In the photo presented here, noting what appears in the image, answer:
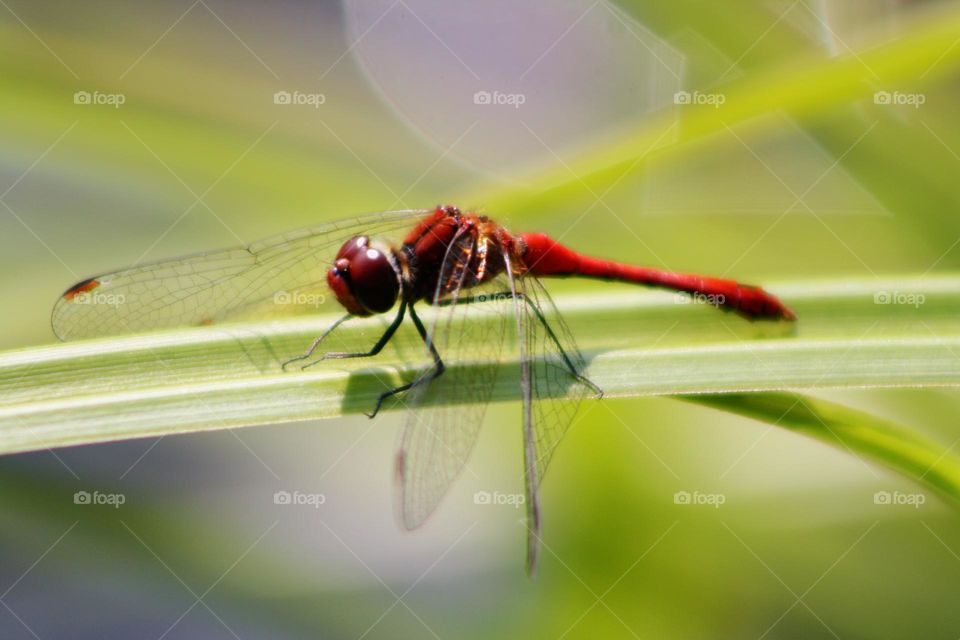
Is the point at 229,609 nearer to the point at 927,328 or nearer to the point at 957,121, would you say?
the point at 927,328

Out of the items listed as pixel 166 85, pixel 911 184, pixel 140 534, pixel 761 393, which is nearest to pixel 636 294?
pixel 761 393

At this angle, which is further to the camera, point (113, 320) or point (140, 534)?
point (140, 534)

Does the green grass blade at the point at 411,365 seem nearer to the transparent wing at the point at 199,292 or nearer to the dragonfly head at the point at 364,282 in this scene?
the dragonfly head at the point at 364,282

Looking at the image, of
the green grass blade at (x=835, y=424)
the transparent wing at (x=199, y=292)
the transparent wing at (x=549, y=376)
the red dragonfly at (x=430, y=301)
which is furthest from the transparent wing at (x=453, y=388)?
the green grass blade at (x=835, y=424)

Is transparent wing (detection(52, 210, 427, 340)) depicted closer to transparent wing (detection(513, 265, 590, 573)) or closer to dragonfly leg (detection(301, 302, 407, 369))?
dragonfly leg (detection(301, 302, 407, 369))

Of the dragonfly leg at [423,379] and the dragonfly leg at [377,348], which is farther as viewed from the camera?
the dragonfly leg at [377,348]

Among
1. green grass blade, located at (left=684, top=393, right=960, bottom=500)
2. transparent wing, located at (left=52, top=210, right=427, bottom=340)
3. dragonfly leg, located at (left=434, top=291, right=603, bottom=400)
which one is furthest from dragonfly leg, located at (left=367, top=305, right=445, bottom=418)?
green grass blade, located at (left=684, top=393, right=960, bottom=500)
